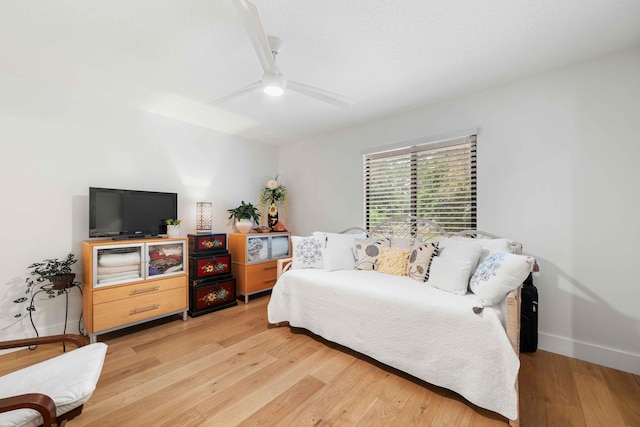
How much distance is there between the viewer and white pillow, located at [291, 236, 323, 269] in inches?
114

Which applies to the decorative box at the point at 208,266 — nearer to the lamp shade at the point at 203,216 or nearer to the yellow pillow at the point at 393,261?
the lamp shade at the point at 203,216

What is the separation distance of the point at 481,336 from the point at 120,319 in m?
3.07

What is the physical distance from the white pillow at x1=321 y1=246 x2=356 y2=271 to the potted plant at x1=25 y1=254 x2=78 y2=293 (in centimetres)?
244

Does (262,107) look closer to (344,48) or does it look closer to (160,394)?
(344,48)

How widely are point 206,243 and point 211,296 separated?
0.65 m

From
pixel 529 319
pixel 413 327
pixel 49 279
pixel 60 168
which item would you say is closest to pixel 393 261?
pixel 413 327

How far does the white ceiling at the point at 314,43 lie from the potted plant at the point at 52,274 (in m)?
1.72

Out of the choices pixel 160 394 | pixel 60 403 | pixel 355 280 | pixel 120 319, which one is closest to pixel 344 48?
pixel 355 280

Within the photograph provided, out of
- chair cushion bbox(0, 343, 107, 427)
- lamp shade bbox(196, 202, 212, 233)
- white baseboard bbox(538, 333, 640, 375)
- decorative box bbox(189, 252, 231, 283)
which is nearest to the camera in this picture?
chair cushion bbox(0, 343, 107, 427)

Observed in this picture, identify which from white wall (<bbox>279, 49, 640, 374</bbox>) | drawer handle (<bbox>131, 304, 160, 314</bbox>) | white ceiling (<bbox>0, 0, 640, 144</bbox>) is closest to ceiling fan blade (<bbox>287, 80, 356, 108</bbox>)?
white ceiling (<bbox>0, 0, 640, 144</bbox>)

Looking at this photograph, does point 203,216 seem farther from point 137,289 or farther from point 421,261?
point 421,261

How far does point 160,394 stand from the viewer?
69.3 inches

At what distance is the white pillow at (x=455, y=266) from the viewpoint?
2049 millimetres

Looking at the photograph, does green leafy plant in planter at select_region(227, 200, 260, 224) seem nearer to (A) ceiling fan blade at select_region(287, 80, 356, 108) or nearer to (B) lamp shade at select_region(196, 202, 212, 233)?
(B) lamp shade at select_region(196, 202, 212, 233)
